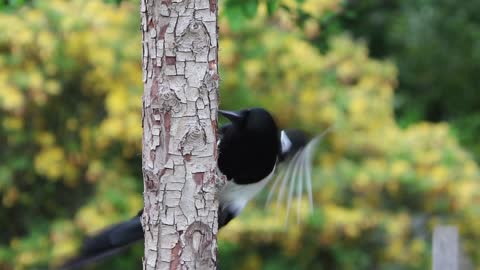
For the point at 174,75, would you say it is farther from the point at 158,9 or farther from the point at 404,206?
the point at 404,206

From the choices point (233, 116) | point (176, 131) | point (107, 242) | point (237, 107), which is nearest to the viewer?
point (176, 131)

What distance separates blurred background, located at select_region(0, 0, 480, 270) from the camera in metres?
4.58

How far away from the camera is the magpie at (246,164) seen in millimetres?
2979

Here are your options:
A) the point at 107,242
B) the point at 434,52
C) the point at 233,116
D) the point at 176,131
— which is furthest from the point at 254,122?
the point at 434,52

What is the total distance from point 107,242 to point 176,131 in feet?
3.49

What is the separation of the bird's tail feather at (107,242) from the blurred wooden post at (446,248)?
1.16 metres

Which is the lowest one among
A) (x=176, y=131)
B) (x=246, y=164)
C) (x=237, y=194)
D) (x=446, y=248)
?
(x=446, y=248)

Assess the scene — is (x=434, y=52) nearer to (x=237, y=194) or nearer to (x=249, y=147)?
Answer: (x=237, y=194)

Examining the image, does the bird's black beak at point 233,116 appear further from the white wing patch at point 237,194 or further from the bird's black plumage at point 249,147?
the white wing patch at point 237,194

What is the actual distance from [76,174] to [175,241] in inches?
113

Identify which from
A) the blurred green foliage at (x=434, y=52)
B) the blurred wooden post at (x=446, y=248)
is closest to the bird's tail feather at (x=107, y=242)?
the blurred wooden post at (x=446, y=248)

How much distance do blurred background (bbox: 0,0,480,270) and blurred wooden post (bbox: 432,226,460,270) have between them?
1.40 meters

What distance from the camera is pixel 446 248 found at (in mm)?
3291

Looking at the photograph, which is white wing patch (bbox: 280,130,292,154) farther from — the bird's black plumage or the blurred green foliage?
the blurred green foliage
